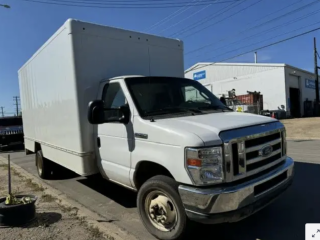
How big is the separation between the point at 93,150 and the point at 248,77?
35693 mm

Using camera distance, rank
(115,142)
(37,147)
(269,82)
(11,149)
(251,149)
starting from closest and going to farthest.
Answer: (251,149) → (115,142) → (37,147) → (11,149) → (269,82)

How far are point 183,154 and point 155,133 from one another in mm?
597

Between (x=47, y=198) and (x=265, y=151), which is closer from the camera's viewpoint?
(x=265, y=151)

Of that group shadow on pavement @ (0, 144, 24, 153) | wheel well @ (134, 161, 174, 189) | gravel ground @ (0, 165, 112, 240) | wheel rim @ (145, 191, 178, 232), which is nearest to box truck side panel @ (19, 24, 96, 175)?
gravel ground @ (0, 165, 112, 240)

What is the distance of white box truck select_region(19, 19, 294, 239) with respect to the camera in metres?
3.42

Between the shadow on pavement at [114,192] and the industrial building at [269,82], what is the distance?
3203cm

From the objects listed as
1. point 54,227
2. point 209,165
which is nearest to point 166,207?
point 209,165

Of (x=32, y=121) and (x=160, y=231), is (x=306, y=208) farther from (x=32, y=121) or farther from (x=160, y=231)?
(x=32, y=121)

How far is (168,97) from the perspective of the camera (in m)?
4.90

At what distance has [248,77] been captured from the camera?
3841 cm

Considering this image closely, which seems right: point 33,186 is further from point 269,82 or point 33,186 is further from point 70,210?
point 269,82

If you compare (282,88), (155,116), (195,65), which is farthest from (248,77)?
(155,116)

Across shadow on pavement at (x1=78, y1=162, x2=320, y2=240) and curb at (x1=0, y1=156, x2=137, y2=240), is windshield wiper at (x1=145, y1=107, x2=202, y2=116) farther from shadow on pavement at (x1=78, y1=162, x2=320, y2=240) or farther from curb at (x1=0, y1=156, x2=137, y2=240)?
curb at (x1=0, y1=156, x2=137, y2=240)

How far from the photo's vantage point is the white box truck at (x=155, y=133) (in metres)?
3.42
